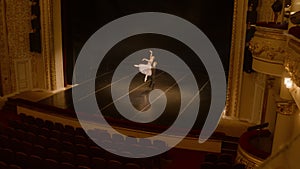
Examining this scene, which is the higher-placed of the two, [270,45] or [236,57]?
[270,45]

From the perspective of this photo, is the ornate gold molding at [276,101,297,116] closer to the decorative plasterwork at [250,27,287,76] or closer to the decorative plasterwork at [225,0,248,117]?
the decorative plasterwork at [250,27,287,76]

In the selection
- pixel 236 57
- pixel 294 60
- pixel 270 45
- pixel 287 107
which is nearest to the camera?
pixel 294 60

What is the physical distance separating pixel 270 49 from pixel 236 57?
14.9 ft

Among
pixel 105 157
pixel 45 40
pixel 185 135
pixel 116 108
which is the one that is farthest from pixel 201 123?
pixel 45 40

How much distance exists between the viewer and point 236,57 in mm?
10625

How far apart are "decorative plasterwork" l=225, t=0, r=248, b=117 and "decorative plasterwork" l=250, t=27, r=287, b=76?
162 inches

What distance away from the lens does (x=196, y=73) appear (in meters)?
15.8

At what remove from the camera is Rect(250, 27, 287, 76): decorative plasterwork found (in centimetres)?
601

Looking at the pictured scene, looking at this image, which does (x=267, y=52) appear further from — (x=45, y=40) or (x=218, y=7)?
(x=45, y=40)

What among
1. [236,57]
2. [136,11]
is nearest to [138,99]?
[236,57]

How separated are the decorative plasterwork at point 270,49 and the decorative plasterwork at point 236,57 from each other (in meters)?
4.12

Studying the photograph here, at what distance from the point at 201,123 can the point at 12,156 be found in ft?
18.6

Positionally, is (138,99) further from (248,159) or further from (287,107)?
(287,107)

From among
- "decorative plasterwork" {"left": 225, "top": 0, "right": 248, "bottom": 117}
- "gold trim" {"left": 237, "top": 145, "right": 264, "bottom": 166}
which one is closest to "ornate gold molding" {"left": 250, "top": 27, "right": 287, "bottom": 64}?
"gold trim" {"left": 237, "top": 145, "right": 264, "bottom": 166}
